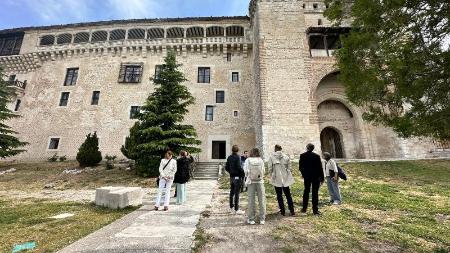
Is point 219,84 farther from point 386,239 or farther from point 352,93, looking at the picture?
point 386,239

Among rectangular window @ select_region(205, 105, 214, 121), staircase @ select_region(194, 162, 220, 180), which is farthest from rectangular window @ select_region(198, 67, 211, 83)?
staircase @ select_region(194, 162, 220, 180)

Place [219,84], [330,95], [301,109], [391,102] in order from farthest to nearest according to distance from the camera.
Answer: [219,84] < [330,95] < [301,109] < [391,102]

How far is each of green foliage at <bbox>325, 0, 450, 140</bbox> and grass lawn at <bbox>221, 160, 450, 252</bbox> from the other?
6.19ft

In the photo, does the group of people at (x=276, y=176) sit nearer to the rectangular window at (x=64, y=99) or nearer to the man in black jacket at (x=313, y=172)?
the man in black jacket at (x=313, y=172)

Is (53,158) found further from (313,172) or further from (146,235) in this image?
(313,172)

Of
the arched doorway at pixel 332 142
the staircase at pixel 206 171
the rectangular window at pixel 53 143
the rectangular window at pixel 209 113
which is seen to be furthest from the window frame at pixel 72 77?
the arched doorway at pixel 332 142

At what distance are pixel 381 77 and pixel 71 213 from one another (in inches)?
318

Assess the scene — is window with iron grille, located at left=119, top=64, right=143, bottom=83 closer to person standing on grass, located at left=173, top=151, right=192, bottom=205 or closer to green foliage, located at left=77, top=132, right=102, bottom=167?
green foliage, located at left=77, top=132, right=102, bottom=167

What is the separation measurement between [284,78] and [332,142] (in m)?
6.92

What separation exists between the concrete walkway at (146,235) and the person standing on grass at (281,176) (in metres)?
1.89

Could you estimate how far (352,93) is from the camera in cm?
523

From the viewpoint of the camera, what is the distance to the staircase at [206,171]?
14008 millimetres

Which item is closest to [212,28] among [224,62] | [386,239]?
[224,62]

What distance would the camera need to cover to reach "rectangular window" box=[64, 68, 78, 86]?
76.8ft
